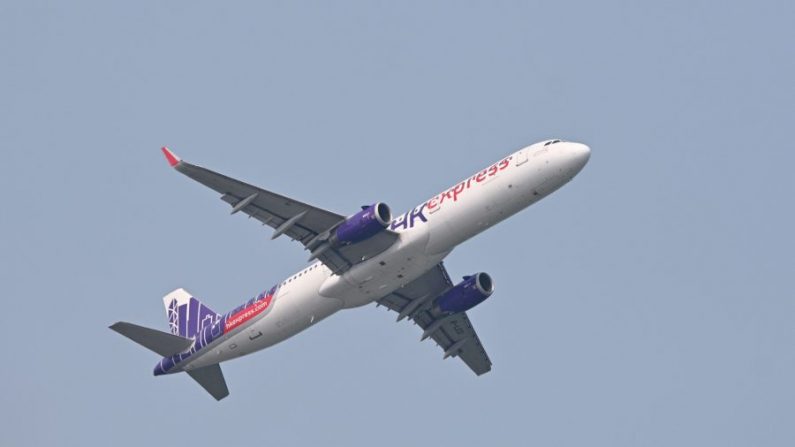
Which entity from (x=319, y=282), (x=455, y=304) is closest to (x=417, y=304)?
(x=455, y=304)

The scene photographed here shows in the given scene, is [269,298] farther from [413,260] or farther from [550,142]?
[550,142]

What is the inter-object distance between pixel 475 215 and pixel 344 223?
7.36 metres

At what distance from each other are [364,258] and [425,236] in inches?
162

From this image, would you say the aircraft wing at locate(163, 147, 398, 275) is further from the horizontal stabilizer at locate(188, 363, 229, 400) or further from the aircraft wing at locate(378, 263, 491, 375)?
the horizontal stabilizer at locate(188, 363, 229, 400)

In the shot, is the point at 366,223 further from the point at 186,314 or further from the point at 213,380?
the point at 186,314

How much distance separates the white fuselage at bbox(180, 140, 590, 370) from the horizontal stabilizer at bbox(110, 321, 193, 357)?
4625 millimetres

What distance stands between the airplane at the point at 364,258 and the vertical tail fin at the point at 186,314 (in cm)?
39

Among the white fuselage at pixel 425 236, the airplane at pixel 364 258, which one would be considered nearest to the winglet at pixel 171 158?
the airplane at pixel 364 258

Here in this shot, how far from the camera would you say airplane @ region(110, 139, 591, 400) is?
248ft

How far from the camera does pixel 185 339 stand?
8625cm

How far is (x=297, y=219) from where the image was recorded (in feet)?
255

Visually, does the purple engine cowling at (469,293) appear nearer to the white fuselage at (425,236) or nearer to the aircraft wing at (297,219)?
the white fuselage at (425,236)

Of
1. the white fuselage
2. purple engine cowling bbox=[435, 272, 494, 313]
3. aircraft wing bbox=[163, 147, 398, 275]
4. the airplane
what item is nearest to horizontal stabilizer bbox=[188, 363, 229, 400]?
the airplane

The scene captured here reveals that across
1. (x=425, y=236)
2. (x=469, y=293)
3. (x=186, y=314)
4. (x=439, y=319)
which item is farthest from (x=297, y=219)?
(x=186, y=314)
